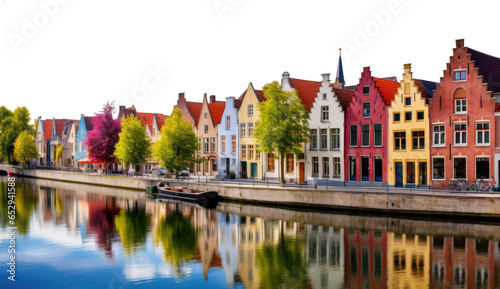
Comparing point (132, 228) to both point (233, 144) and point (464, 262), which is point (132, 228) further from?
point (233, 144)

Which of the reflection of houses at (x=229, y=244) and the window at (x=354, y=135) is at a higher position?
the window at (x=354, y=135)

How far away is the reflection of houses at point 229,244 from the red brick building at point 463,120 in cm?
1857

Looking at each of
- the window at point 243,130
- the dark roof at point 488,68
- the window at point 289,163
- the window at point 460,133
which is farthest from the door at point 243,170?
the dark roof at point 488,68

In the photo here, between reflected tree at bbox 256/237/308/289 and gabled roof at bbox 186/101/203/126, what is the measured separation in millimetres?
43693

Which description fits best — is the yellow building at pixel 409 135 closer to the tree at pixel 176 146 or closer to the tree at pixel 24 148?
the tree at pixel 176 146

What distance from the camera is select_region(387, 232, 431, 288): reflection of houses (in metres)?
21.1

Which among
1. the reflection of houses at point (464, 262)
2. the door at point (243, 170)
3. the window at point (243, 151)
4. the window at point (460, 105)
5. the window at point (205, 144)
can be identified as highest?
the window at point (460, 105)

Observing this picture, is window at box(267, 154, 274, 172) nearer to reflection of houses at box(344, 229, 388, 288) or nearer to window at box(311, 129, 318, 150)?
window at box(311, 129, 318, 150)

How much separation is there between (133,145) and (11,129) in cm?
5782

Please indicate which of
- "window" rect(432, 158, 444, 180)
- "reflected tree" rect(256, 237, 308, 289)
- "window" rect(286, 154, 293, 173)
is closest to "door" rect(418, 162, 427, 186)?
"window" rect(432, 158, 444, 180)

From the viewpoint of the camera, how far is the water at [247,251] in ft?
71.8

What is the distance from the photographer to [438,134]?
4162cm

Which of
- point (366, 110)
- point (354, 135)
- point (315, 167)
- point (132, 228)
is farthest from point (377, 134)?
point (132, 228)

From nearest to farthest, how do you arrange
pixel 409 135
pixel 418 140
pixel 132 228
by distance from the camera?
1. pixel 132 228
2. pixel 418 140
3. pixel 409 135
